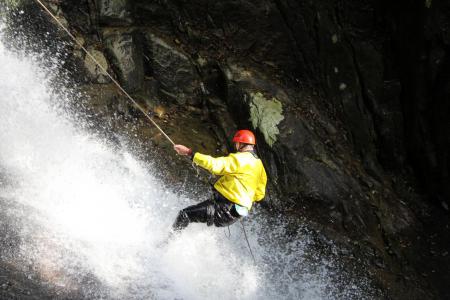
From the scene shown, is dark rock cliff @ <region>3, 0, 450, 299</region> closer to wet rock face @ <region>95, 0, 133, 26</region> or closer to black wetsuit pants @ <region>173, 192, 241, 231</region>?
wet rock face @ <region>95, 0, 133, 26</region>

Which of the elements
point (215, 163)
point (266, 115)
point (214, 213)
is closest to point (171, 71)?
point (266, 115)

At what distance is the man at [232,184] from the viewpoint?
6.29m

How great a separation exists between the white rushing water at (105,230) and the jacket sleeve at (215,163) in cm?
204

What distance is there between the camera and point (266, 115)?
34.4ft

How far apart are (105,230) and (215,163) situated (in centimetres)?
256

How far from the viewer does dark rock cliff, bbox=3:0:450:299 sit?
33.3 feet

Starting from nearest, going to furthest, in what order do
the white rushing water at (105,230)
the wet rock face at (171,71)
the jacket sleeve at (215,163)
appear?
the white rushing water at (105,230) → the jacket sleeve at (215,163) → the wet rock face at (171,71)

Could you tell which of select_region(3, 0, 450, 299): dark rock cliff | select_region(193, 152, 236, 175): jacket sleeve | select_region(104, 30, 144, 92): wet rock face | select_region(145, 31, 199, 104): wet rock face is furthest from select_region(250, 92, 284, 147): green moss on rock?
select_region(193, 152, 236, 175): jacket sleeve

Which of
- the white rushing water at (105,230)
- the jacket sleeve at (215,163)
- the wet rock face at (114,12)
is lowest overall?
the white rushing water at (105,230)

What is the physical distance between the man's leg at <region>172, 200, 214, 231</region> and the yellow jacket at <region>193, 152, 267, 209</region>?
1.21 ft

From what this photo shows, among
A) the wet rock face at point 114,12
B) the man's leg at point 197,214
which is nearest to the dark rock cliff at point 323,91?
the wet rock face at point 114,12

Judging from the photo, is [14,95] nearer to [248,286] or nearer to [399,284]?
[248,286]

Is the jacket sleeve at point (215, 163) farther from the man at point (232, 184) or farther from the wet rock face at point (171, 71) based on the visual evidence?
the wet rock face at point (171, 71)

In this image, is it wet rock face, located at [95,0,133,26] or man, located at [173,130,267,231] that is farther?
wet rock face, located at [95,0,133,26]
